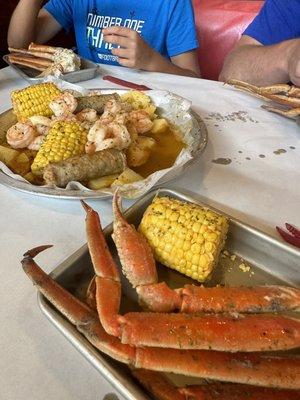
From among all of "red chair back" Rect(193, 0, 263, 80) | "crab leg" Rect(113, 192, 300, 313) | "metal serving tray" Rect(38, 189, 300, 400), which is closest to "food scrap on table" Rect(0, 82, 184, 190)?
"metal serving tray" Rect(38, 189, 300, 400)

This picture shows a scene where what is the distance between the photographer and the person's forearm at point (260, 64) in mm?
1658

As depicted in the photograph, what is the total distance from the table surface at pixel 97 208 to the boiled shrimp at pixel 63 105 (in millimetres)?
330

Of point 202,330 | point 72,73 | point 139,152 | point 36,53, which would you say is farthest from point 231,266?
point 36,53

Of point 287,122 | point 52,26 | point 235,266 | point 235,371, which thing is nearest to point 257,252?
point 235,266

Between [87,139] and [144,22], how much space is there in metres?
1.31

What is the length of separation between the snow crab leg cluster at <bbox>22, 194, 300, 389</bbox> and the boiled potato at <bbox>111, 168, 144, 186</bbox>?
1.22 ft

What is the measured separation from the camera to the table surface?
Answer: 0.62m

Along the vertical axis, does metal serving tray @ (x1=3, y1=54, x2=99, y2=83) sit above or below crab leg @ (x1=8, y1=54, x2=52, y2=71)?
below

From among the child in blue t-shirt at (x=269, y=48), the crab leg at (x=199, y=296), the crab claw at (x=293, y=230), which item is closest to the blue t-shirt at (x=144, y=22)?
the child in blue t-shirt at (x=269, y=48)

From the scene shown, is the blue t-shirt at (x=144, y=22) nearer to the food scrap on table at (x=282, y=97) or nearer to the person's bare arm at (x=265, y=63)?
the person's bare arm at (x=265, y=63)

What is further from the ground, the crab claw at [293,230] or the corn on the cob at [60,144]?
the corn on the cob at [60,144]

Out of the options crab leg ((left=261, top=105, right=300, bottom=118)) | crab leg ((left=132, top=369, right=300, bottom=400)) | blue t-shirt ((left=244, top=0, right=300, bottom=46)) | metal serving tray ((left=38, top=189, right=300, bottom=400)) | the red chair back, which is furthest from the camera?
the red chair back

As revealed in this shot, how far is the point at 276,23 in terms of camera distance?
74.9 inches

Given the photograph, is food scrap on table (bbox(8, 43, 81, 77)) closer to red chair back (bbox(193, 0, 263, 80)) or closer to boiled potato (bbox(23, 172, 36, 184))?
boiled potato (bbox(23, 172, 36, 184))
